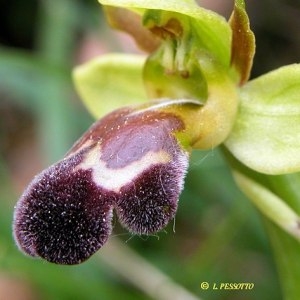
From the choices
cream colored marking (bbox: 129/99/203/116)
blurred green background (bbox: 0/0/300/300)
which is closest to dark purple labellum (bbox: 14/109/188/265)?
cream colored marking (bbox: 129/99/203/116)

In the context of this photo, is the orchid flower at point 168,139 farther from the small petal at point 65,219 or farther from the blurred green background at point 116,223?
the blurred green background at point 116,223

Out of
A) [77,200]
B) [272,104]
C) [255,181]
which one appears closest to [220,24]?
[272,104]

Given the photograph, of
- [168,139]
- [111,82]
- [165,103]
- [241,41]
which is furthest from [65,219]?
[111,82]

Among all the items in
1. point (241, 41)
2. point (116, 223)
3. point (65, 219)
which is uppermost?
point (241, 41)

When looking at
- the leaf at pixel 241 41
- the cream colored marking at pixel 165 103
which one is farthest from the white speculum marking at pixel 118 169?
the leaf at pixel 241 41

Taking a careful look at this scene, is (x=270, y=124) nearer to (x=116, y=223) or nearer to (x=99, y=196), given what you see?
(x=99, y=196)
